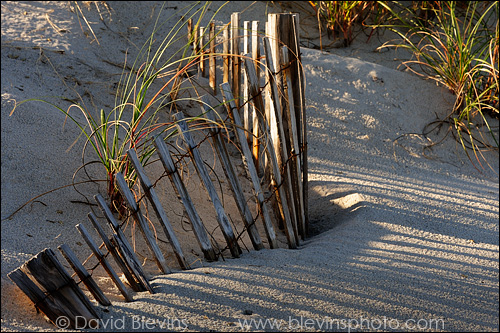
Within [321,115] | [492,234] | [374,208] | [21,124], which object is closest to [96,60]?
[21,124]

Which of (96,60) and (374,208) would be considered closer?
→ (374,208)

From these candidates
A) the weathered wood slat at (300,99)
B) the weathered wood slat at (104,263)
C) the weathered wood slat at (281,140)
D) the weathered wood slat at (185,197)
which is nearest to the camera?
the weathered wood slat at (104,263)

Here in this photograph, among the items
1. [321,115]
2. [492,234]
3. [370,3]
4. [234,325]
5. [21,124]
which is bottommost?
[492,234]

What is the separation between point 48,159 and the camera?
2.32 m

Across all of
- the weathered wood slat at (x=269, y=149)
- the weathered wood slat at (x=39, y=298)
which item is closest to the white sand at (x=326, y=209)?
the weathered wood slat at (x=39, y=298)

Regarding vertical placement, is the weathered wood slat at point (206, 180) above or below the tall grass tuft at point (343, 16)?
below

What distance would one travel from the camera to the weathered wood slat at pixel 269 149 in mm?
2068

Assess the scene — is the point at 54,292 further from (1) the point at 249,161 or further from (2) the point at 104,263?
(1) the point at 249,161

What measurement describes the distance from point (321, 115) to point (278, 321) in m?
2.15

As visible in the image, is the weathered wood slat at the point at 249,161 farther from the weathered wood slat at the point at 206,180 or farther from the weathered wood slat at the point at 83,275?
the weathered wood slat at the point at 83,275

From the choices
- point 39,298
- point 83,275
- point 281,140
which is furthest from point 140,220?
point 281,140

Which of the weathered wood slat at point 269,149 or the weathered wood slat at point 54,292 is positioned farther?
the weathered wood slat at point 269,149

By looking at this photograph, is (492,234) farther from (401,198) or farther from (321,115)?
(321,115)

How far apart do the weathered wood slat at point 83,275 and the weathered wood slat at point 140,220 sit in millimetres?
272
